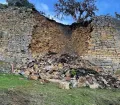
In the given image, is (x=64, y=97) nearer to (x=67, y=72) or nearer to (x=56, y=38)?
(x=67, y=72)

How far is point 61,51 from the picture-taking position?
1406 cm

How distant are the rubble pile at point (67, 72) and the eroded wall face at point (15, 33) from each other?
28.6 inches

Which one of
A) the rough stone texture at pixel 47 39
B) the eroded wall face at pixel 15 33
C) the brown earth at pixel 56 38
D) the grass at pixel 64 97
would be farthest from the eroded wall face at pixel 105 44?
the grass at pixel 64 97

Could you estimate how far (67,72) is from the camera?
1146 centimetres

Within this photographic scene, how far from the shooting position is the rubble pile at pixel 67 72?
1057 cm

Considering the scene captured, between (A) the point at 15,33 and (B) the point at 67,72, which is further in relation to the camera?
(A) the point at 15,33

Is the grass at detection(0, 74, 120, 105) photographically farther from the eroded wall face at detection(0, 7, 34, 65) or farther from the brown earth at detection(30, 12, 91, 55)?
the brown earth at detection(30, 12, 91, 55)

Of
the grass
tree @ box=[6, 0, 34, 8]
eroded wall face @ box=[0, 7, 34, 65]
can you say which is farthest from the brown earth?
the grass

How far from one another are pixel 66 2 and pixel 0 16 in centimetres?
744

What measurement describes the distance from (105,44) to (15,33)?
3.50m

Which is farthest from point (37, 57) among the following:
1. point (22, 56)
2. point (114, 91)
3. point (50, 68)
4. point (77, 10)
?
point (77, 10)

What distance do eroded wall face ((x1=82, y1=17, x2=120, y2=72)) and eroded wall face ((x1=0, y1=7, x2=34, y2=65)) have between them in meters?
2.34

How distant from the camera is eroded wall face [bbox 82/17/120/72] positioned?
1344cm

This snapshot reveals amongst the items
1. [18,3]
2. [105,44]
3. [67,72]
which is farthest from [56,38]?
[18,3]
